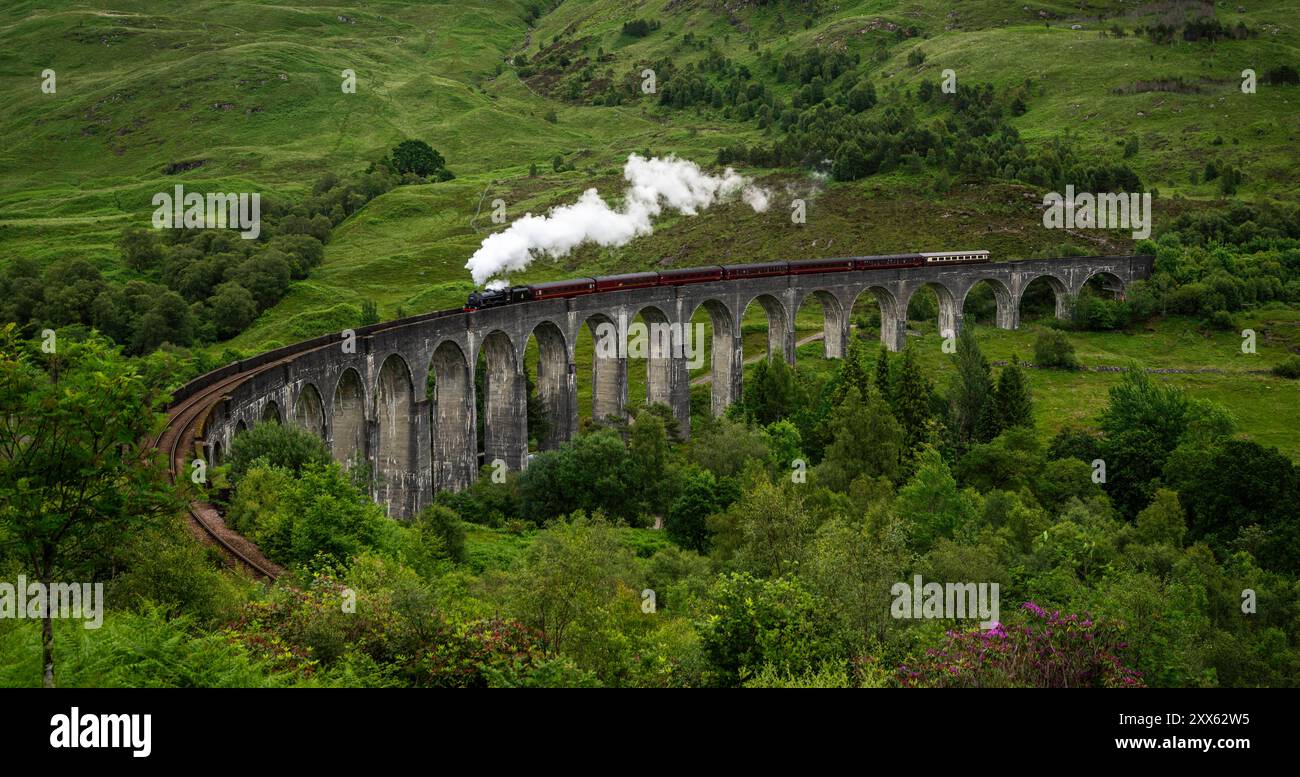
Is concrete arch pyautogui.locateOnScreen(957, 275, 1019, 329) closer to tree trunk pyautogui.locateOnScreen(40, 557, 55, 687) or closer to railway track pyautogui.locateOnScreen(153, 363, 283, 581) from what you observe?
railway track pyautogui.locateOnScreen(153, 363, 283, 581)

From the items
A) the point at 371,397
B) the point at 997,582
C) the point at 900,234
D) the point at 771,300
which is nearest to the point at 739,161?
the point at 900,234

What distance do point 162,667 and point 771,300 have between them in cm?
8619

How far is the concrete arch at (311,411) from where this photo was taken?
5484 cm

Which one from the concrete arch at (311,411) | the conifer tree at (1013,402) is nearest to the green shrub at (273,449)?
the concrete arch at (311,411)

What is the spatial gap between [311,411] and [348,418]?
485 centimetres

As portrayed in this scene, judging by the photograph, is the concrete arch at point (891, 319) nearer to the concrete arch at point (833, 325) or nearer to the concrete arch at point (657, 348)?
the concrete arch at point (833, 325)

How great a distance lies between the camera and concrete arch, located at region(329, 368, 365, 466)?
2343 inches

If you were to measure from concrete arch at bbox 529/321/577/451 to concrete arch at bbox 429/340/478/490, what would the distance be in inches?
374

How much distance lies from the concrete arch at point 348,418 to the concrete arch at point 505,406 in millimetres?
15062

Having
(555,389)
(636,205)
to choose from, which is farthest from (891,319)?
(636,205)

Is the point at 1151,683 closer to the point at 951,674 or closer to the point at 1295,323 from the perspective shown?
the point at 951,674

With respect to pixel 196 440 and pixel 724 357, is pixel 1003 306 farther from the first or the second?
pixel 196 440

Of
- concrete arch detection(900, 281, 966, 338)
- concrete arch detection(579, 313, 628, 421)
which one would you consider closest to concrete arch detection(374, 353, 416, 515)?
concrete arch detection(579, 313, 628, 421)
